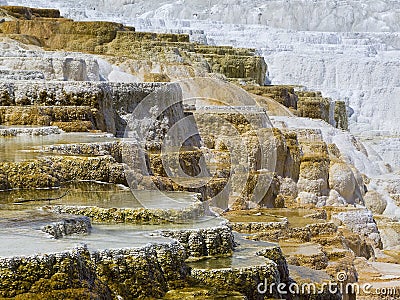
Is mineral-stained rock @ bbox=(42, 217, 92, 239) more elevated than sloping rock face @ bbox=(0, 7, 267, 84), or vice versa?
sloping rock face @ bbox=(0, 7, 267, 84)

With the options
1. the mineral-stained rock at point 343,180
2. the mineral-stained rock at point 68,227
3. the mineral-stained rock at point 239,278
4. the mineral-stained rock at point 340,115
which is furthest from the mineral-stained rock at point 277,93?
the mineral-stained rock at point 68,227

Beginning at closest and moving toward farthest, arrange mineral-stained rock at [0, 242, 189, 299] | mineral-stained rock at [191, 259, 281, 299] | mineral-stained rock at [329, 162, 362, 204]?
mineral-stained rock at [0, 242, 189, 299] → mineral-stained rock at [191, 259, 281, 299] → mineral-stained rock at [329, 162, 362, 204]

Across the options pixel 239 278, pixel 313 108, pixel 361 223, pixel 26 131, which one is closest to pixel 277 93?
pixel 313 108

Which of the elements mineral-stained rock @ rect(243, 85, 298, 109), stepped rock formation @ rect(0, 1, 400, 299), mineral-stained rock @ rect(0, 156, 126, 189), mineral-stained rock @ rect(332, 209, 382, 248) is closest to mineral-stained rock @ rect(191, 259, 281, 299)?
stepped rock formation @ rect(0, 1, 400, 299)

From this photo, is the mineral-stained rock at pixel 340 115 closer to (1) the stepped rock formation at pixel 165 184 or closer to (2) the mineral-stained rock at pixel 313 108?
(2) the mineral-stained rock at pixel 313 108

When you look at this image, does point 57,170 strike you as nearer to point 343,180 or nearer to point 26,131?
point 26,131

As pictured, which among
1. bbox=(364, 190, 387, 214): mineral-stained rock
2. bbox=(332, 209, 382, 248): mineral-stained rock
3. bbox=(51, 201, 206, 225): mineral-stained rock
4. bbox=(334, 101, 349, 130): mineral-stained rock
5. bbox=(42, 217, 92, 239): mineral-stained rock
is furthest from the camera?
bbox=(334, 101, 349, 130): mineral-stained rock

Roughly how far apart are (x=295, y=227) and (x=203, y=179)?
176 cm

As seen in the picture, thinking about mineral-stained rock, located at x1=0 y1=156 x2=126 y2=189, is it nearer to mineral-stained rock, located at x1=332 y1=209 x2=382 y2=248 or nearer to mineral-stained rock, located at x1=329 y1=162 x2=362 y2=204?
mineral-stained rock, located at x1=332 y1=209 x2=382 y2=248

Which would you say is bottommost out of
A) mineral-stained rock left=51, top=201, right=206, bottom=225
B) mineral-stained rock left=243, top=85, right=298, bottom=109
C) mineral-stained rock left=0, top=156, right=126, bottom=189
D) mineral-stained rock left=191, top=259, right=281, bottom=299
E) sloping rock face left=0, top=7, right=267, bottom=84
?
mineral-stained rock left=191, top=259, right=281, bottom=299

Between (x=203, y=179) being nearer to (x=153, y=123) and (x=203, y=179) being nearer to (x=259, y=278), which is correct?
(x=153, y=123)

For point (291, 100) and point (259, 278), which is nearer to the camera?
point (259, 278)

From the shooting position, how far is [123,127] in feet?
72.1

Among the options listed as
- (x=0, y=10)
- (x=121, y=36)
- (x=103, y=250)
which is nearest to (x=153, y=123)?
(x=103, y=250)
